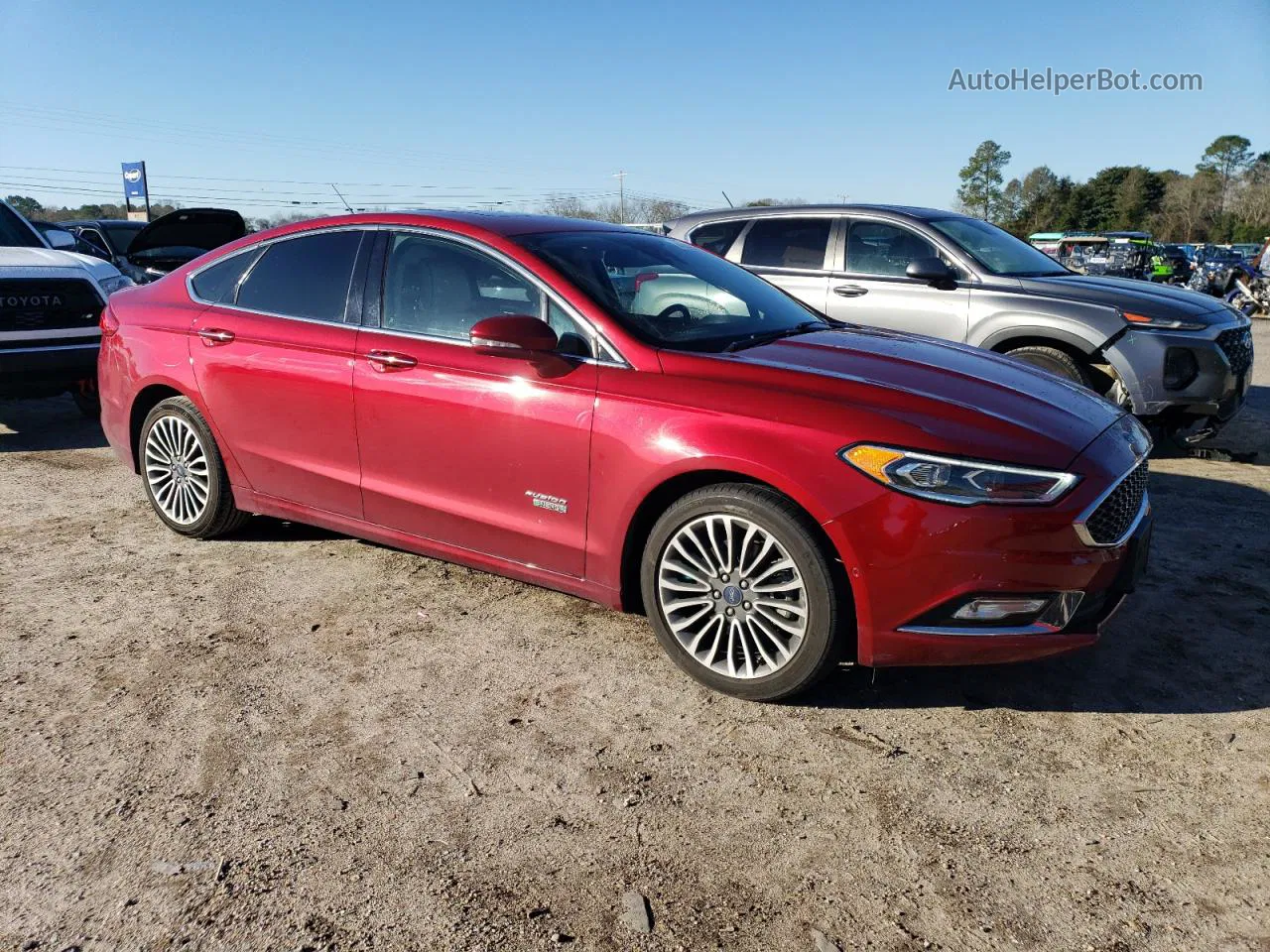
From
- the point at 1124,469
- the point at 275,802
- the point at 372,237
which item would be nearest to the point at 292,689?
the point at 275,802

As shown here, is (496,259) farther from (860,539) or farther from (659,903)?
(659,903)

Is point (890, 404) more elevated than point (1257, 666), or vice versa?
point (890, 404)

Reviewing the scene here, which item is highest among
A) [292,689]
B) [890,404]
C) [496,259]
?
[496,259]

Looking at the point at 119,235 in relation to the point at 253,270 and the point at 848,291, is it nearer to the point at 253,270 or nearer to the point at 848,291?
the point at 253,270

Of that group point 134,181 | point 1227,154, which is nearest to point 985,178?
point 1227,154

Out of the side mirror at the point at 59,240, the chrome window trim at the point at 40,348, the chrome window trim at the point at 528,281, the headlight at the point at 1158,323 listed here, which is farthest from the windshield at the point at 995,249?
the side mirror at the point at 59,240

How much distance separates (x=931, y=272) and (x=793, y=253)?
1322 mm

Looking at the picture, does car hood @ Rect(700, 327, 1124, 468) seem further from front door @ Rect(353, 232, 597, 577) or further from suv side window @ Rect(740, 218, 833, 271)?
suv side window @ Rect(740, 218, 833, 271)

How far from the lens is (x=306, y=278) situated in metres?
4.57

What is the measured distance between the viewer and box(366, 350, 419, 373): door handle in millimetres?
4071

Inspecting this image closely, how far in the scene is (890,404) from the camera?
325 centimetres

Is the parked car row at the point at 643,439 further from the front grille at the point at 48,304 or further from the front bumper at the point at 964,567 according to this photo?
the front grille at the point at 48,304

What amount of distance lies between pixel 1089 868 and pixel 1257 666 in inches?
64.6

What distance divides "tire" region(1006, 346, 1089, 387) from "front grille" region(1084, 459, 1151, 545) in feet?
11.5
